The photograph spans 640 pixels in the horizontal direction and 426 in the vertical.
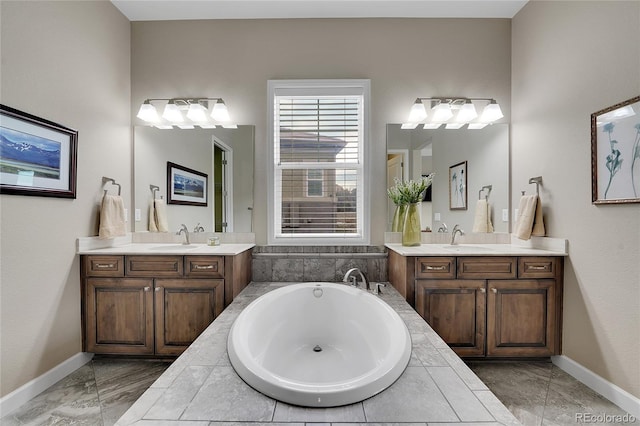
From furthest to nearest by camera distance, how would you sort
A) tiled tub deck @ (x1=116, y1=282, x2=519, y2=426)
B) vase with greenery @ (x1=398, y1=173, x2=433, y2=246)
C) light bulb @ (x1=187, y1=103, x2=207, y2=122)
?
1. light bulb @ (x1=187, y1=103, x2=207, y2=122)
2. vase with greenery @ (x1=398, y1=173, x2=433, y2=246)
3. tiled tub deck @ (x1=116, y1=282, x2=519, y2=426)

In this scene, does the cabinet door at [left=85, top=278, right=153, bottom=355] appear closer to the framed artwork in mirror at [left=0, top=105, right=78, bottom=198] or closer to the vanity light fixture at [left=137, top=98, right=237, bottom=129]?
the framed artwork in mirror at [left=0, top=105, right=78, bottom=198]

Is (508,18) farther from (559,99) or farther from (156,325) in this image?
(156,325)

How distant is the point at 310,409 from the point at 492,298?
1.72 m

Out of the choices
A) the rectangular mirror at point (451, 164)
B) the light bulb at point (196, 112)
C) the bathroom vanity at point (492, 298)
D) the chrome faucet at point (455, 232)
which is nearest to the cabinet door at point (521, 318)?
the bathroom vanity at point (492, 298)

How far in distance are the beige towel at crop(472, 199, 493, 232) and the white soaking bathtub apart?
54.4 inches

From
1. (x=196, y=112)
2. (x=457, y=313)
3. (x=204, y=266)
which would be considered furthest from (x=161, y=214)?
(x=457, y=313)

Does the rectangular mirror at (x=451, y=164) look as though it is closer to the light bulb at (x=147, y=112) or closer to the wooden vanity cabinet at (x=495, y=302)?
the wooden vanity cabinet at (x=495, y=302)

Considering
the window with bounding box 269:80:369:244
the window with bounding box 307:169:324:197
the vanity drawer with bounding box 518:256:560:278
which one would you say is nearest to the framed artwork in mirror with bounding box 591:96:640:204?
the vanity drawer with bounding box 518:256:560:278

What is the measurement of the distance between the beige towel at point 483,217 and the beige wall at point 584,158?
0.32 metres

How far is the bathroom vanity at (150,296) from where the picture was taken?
2.15m

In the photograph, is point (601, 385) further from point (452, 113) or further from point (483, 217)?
point (452, 113)

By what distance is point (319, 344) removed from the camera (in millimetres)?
2062

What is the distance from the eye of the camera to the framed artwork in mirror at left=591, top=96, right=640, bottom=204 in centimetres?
165

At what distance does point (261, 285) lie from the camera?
8.04 feet
